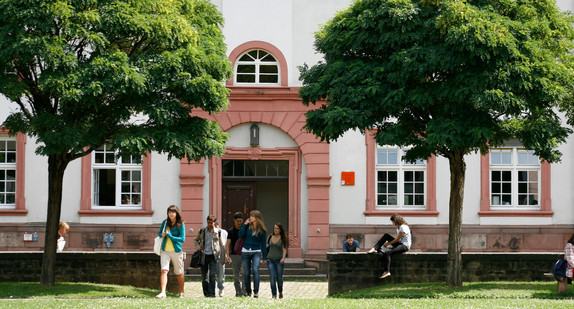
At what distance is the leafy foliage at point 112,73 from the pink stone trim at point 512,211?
945 cm

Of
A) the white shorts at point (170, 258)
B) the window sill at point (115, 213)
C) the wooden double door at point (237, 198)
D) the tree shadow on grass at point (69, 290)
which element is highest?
the wooden double door at point (237, 198)

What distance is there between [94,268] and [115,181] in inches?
258

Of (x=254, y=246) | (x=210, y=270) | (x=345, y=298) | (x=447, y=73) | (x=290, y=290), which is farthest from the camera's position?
(x=290, y=290)

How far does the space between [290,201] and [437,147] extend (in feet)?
27.3

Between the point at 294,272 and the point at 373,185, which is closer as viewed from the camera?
the point at 294,272

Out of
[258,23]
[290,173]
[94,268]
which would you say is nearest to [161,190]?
[290,173]

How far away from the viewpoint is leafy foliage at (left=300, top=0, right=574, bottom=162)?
1484 centimetres

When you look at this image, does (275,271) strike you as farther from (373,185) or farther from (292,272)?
(373,185)

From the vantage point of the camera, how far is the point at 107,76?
49.7 feet

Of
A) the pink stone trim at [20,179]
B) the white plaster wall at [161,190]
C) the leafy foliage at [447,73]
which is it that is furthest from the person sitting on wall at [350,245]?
the pink stone trim at [20,179]

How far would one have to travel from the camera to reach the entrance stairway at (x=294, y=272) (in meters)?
22.5

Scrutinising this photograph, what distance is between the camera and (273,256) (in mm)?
16391

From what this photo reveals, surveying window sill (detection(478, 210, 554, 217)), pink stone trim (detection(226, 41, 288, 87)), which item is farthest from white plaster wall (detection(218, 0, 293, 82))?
window sill (detection(478, 210, 554, 217))

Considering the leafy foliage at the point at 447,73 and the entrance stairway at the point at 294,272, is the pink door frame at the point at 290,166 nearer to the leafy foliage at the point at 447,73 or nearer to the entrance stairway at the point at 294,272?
the entrance stairway at the point at 294,272
